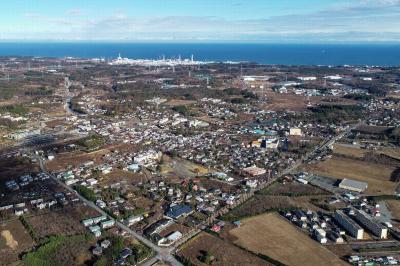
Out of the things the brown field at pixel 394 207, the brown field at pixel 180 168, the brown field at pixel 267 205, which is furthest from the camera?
the brown field at pixel 180 168

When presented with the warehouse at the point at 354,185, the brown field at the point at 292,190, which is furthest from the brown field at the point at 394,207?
the brown field at the point at 292,190

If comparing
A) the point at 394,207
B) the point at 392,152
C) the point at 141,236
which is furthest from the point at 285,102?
the point at 141,236

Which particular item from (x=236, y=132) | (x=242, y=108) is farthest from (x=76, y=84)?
(x=236, y=132)

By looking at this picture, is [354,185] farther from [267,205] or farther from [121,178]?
[121,178]

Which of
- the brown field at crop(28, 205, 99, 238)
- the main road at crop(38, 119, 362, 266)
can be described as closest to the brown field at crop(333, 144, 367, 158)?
the main road at crop(38, 119, 362, 266)

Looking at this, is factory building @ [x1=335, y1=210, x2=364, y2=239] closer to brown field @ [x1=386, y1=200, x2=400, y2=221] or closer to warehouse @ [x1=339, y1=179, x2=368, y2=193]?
brown field @ [x1=386, y1=200, x2=400, y2=221]

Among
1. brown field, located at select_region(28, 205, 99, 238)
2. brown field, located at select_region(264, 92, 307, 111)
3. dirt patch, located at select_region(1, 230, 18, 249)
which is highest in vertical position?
brown field, located at select_region(264, 92, 307, 111)

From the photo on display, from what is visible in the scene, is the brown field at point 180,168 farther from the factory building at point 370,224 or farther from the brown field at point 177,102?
the brown field at point 177,102
